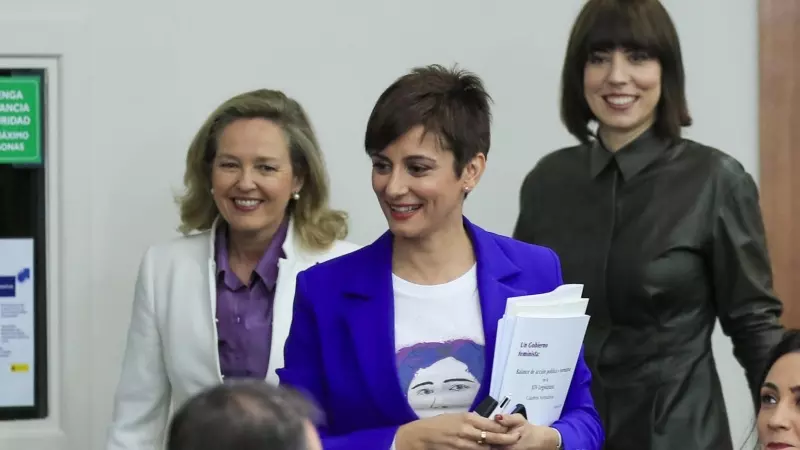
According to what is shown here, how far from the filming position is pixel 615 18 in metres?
2.61

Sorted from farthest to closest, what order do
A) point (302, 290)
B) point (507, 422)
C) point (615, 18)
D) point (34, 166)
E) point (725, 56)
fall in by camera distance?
1. point (725, 56)
2. point (34, 166)
3. point (615, 18)
4. point (302, 290)
5. point (507, 422)

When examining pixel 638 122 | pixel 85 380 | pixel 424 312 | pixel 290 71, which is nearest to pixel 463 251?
pixel 424 312

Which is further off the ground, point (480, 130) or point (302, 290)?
point (480, 130)

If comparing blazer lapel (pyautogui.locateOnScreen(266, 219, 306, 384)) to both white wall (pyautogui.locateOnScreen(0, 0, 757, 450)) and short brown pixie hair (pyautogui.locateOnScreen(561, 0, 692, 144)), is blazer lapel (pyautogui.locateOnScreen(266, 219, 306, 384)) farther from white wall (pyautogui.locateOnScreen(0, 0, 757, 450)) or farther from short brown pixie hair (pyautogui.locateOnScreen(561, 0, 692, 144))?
short brown pixie hair (pyautogui.locateOnScreen(561, 0, 692, 144))

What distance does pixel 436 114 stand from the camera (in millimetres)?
2020

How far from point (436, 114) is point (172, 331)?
1.01 metres

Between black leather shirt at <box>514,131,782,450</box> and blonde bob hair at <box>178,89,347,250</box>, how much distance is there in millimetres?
610

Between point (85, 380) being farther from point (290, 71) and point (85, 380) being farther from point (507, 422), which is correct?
point (507, 422)

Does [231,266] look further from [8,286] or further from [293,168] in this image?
[8,286]

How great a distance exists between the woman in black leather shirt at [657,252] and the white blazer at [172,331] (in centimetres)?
66

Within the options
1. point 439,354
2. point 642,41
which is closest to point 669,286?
point 642,41

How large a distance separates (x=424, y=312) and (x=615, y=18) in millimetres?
955

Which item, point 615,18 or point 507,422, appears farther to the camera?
point 615,18

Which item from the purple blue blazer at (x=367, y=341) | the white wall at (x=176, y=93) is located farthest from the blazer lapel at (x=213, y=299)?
the purple blue blazer at (x=367, y=341)
